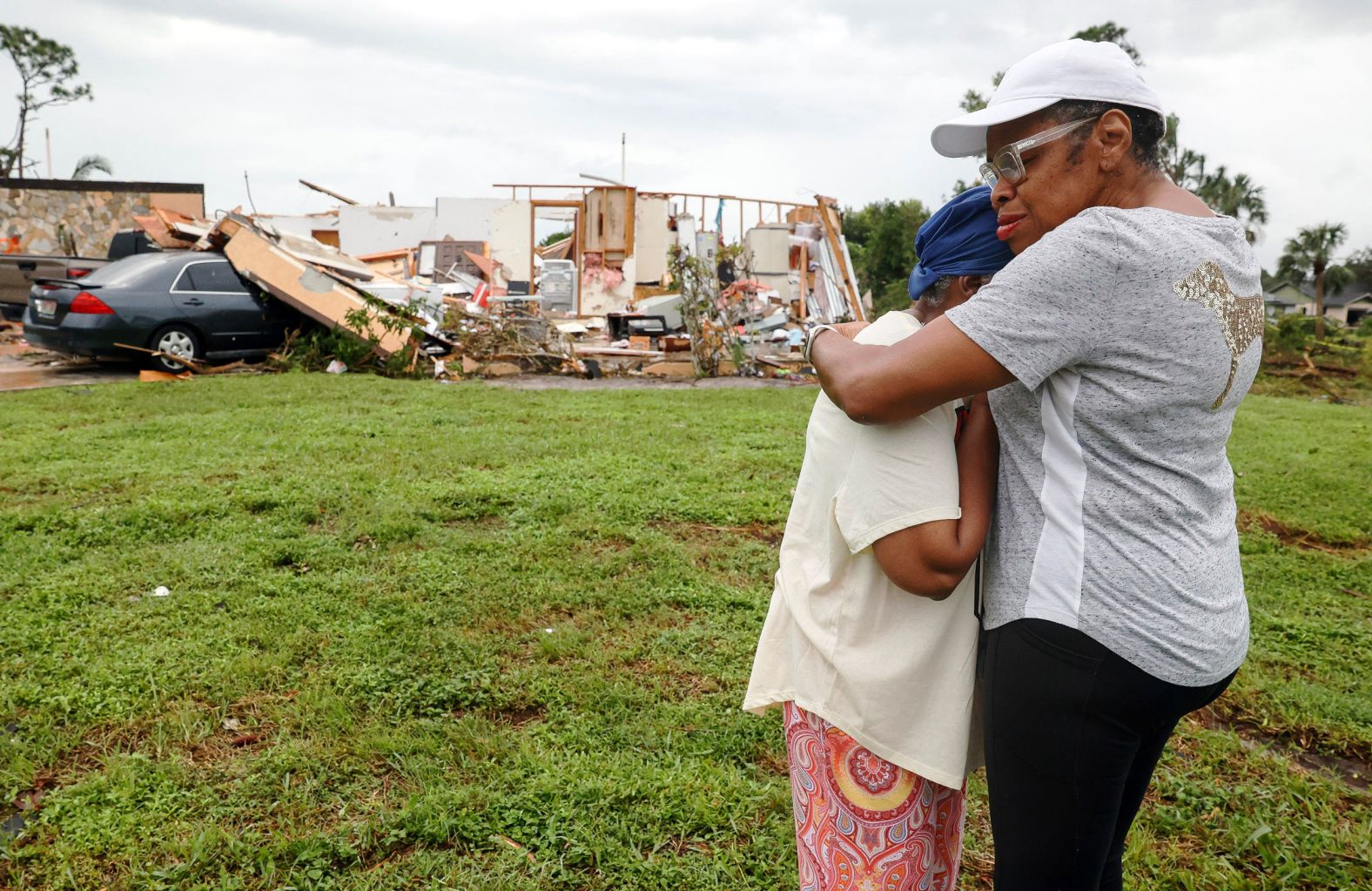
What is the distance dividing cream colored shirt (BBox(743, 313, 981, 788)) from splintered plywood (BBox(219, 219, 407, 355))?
11.8m

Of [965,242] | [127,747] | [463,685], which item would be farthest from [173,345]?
[965,242]

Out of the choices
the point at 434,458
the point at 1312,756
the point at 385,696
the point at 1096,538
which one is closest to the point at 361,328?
the point at 434,458

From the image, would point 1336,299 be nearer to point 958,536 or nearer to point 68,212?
point 68,212

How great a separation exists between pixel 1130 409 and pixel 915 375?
29 cm

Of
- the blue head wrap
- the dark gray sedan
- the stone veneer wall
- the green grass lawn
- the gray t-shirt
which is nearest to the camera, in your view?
the gray t-shirt

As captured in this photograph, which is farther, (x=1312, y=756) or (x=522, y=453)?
(x=522, y=453)

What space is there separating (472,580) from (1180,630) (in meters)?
3.59

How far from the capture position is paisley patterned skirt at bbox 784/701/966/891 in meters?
1.59

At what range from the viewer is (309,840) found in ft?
8.59

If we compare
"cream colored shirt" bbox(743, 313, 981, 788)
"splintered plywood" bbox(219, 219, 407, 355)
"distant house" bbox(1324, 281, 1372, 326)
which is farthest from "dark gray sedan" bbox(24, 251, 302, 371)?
"distant house" bbox(1324, 281, 1372, 326)

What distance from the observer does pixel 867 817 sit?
160 cm

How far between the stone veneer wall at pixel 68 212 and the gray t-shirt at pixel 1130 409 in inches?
1044

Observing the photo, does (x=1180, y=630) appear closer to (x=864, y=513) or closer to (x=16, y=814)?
(x=864, y=513)

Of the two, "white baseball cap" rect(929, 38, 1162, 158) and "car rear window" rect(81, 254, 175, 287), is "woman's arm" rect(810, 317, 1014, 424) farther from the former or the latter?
"car rear window" rect(81, 254, 175, 287)
